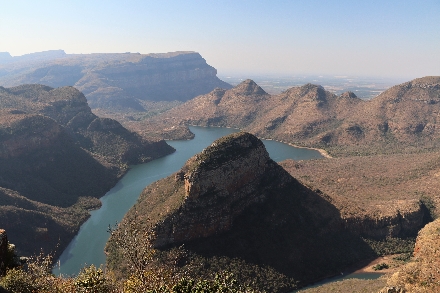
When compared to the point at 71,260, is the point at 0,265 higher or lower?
higher

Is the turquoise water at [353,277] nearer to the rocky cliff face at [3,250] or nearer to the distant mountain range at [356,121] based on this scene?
the rocky cliff face at [3,250]

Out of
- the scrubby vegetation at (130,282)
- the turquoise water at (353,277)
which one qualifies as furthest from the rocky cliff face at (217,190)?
the scrubby vegetation at (130,282)

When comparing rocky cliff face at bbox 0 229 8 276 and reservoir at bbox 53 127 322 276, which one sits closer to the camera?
rocky cliff face at bbox 0 229 8 276

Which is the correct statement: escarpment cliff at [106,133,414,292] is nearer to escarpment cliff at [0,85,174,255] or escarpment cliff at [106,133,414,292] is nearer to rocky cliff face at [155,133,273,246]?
rocky cliff face at [155,133,273,246]

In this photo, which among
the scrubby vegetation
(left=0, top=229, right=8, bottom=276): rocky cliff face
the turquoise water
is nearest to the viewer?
the scrubby vegetation

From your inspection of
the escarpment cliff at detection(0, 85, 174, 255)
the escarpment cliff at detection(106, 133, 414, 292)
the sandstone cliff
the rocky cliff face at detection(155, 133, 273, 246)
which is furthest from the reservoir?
the sandstone cliff

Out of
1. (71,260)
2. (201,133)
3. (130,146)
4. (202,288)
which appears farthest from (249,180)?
(201,133)

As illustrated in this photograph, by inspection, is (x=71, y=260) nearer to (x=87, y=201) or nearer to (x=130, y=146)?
(x=87, y=201)
